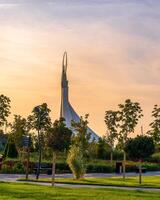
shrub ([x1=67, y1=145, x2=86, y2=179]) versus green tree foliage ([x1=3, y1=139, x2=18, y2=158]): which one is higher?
green tree foliage ([x1=3, y1=139, x2=18, y2=158])

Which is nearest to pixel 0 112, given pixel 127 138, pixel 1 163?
pixel 1 163

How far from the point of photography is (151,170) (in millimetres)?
59719

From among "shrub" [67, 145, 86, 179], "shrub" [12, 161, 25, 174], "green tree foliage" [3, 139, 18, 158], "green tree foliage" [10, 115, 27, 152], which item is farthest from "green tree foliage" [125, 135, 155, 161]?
"green tree foliage" [3, 139, 18, 158]

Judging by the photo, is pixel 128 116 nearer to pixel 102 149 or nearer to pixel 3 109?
pixel 3 109

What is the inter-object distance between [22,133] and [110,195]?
Answer: 3831 cm

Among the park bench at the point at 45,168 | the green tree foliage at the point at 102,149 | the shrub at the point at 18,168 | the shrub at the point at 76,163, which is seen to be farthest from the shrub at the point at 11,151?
the shrub at the point at 76,163

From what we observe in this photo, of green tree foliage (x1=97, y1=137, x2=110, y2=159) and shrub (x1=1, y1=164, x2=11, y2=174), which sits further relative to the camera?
green tree foliage (x1=97, y1=137, x2=110, y2=159)

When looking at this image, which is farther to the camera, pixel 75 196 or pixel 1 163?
pixel 1 163

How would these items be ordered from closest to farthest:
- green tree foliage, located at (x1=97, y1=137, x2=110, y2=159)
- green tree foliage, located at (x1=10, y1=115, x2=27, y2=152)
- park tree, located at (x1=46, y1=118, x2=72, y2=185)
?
park tree, located at (x1=46, y1=118, x2=72, y2=185) < green tree foliage, located at (x1=10, y1=115, x2=27, y2=152) < green tree foliage, located at (x1=97, y1=137, x2=110, y2=159)

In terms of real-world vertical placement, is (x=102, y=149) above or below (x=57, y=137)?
above

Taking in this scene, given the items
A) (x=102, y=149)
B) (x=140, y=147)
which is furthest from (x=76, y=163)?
(x=102, y=149)

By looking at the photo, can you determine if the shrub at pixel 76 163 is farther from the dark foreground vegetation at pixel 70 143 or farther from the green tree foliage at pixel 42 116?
the green tree foliage at pixel 42 116

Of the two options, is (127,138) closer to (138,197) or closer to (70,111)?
(138,197)

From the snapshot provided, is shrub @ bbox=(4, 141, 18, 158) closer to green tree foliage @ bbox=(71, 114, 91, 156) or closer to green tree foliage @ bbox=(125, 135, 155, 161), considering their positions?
green tree foliage @ bbox=(71, 114, 91, 156)
